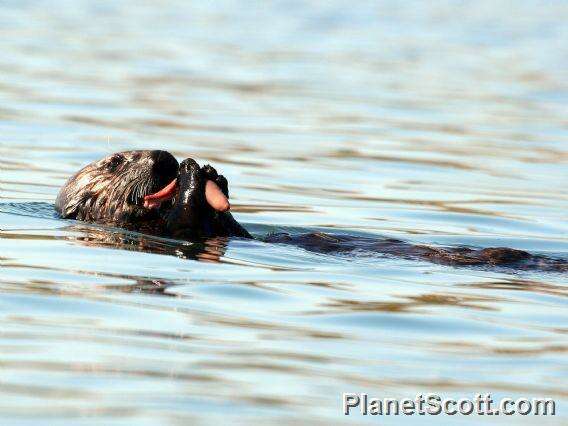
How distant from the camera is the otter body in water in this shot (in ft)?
24.9

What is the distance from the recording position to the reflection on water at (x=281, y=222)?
5.05 metres

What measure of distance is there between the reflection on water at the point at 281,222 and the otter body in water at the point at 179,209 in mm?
159

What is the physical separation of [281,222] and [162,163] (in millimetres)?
1809

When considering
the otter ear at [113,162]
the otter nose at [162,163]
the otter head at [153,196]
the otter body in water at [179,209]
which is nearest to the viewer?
the otter body in water at [179,209]

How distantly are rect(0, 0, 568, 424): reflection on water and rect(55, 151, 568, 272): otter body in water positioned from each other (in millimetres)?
159

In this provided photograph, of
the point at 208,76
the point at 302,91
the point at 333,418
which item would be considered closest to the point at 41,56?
the point at 208,76

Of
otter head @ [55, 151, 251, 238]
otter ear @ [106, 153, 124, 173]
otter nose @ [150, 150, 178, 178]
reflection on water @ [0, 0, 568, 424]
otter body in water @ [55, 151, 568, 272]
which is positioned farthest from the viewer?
otter ear @ [106, 153, 124, 173]

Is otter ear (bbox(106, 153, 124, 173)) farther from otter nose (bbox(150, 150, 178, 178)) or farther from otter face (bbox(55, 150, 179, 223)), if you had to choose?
otter nose (bbox(150, 150, 178, 178))

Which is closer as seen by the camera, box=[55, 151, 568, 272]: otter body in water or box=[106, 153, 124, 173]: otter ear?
box=[55, 151, 568, 272]: otter body in water

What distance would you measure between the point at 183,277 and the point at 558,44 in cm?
1848

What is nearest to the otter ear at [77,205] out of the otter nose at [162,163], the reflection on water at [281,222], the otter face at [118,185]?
the otter face at [118,185]

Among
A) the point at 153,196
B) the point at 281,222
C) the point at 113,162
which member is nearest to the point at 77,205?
the point at 113,162

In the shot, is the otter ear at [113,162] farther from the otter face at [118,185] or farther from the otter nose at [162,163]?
the otter nose at [162,163]

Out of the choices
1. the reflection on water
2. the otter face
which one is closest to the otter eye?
the otter face
